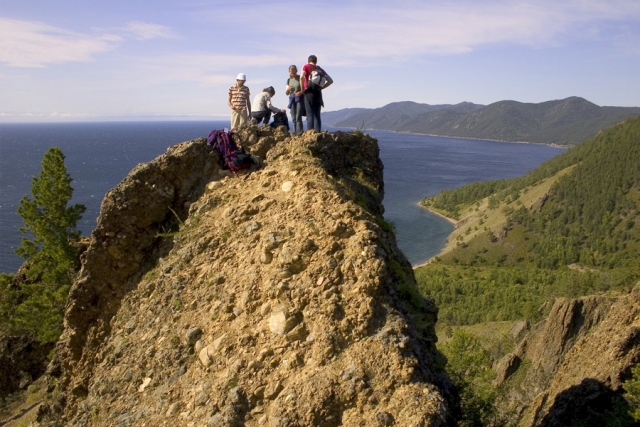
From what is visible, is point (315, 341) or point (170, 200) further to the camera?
point (170, 200)

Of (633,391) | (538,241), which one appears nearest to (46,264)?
(633,391)

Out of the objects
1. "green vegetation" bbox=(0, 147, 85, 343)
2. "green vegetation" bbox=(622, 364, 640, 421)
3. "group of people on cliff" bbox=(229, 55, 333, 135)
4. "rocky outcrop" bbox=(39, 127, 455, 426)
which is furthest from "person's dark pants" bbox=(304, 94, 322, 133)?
"green vegetation" bbox=(0, 147, 85, 343)

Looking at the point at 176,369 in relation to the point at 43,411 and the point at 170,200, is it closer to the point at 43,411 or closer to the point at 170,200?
the point at 170,200

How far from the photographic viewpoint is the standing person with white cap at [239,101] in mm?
15203

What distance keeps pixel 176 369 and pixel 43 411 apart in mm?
6323

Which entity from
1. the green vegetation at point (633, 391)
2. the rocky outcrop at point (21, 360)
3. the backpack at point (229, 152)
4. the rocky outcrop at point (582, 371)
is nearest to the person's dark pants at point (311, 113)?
the backpack at point (229, 152)

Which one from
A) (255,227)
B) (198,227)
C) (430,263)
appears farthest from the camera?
(430,263)

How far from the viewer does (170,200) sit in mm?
11961

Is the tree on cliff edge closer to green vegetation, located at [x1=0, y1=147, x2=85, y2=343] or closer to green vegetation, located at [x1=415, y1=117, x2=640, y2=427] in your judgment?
green vegetation, located at [x1=0, y1=147, x2=85, y2=343]

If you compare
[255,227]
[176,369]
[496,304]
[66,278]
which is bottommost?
[496,304]

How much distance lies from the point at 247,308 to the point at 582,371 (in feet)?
76.6

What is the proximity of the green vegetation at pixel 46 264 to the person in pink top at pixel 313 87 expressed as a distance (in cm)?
1851

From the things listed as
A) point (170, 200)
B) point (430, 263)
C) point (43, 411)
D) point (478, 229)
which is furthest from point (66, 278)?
point (478, 229)

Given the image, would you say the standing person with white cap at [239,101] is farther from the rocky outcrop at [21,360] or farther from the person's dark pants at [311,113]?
the rocky outcrop at [21,360]
